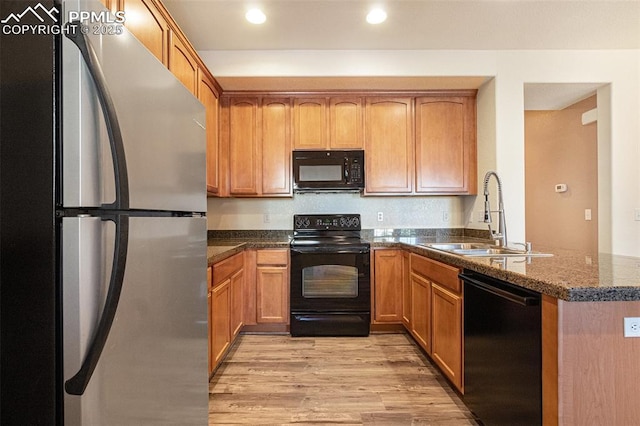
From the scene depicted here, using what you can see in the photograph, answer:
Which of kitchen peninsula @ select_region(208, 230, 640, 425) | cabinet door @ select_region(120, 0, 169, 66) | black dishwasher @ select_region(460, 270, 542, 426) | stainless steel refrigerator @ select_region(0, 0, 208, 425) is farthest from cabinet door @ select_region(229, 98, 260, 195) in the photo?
kitchen peninsula @ select_region(208, 230, 640, 425)

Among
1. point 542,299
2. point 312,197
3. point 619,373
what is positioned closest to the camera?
point 619,373

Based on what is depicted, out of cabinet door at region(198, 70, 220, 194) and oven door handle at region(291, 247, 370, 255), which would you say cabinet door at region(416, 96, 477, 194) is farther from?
cabinet door at region(198, 70, 220, 194)

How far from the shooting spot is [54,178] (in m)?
0.81

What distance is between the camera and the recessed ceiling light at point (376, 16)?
7.99 feet

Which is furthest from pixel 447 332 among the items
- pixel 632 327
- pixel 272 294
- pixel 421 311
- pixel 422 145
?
pixel 422 145

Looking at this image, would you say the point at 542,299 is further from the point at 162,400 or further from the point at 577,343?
the point at 162,400

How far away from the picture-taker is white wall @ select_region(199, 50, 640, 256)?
3027 millimetres

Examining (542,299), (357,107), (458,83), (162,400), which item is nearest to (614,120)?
(458,83)

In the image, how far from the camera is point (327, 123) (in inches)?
135

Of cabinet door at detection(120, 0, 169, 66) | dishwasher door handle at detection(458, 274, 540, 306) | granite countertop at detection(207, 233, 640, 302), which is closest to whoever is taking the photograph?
granite countertop at detection(207, 233, 640, 302)

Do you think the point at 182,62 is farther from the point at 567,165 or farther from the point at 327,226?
the point at 567,165

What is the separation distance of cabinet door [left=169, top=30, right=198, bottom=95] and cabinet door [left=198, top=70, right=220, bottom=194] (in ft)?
0.43

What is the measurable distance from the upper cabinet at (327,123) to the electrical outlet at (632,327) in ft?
8.60

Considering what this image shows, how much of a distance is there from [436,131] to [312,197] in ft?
4.75
